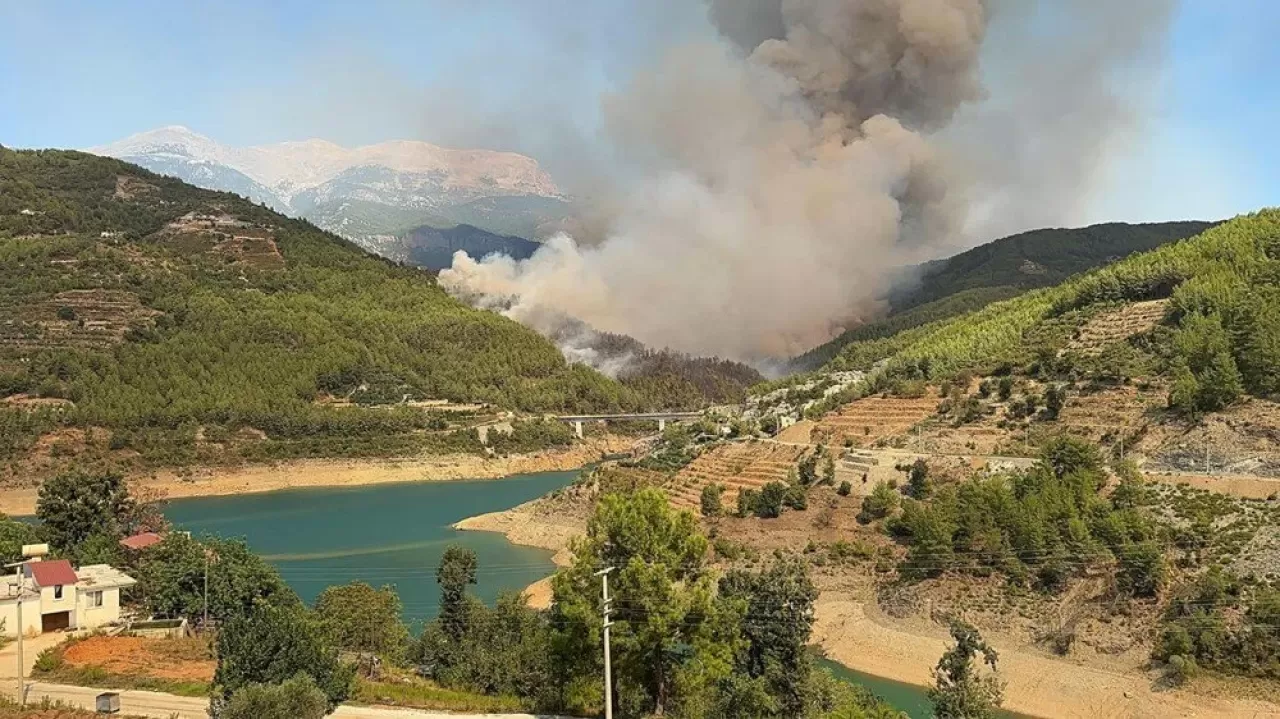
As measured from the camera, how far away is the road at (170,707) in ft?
49.9

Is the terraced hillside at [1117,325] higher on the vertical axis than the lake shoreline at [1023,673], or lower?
higher

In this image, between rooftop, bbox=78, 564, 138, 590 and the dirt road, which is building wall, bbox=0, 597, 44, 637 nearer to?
rooftop, bbox=78, 564, 138, 590

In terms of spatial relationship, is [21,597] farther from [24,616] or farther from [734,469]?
[734,469]

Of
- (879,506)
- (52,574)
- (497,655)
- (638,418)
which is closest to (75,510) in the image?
(52,574)

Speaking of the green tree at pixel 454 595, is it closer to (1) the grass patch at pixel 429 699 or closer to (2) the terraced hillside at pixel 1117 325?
(1) the grass patch at pixel 429 699

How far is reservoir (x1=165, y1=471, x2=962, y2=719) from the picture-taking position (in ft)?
110

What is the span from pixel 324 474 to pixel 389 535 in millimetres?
23993

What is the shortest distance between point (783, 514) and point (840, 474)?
9.96ft

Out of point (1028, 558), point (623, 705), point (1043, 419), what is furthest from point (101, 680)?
point (1043, 419)

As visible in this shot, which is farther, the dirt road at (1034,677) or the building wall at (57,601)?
the building wall at (57,601)

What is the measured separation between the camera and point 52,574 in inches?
867

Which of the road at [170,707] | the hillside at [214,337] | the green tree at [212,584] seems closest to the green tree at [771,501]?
the green tree at [212,584]

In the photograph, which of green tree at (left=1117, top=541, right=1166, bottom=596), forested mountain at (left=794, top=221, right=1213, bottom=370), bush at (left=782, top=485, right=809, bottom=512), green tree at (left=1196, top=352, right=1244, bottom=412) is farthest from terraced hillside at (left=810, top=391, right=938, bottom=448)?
forested mountain at (left=794, top=221, right=1213, bottom=370)

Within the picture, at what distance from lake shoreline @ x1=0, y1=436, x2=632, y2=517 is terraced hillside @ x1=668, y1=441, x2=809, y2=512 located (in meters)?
32.2
